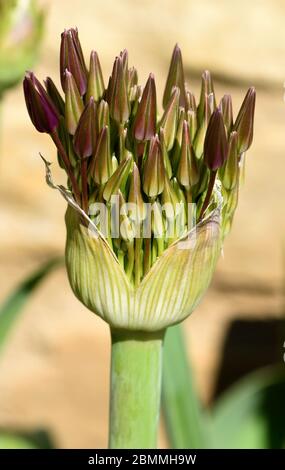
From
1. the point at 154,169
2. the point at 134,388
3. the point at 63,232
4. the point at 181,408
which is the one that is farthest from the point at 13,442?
the point at 154,169

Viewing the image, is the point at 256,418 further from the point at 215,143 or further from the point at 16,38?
the point at 215,143

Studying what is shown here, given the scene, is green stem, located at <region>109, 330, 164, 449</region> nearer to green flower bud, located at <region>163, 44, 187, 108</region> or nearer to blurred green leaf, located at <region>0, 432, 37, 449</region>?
green flower bud, located at <region>163, 44, 187, 108</region>

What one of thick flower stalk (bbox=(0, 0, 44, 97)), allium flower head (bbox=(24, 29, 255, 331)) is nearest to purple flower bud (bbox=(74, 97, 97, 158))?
allium flower head (bbox=(24, 29, 255, 331))

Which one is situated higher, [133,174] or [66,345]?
[133,174]
